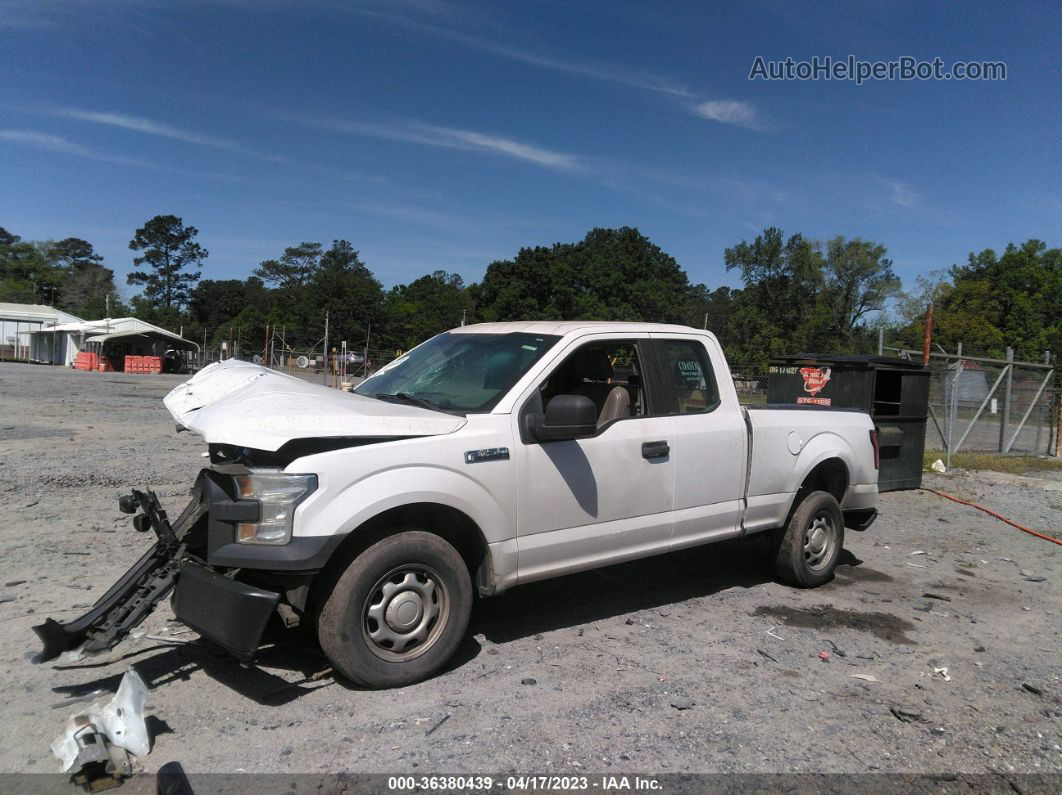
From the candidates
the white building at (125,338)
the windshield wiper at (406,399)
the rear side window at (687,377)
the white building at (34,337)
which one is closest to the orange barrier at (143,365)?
the white building at (125,338)

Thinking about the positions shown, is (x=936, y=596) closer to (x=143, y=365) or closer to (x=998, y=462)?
(x=998, y=462)

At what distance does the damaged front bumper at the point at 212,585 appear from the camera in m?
3.40

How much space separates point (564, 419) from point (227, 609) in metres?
1.96

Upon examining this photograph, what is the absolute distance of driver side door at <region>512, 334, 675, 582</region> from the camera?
4.29 m

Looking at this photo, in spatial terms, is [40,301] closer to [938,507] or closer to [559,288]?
[559,288]

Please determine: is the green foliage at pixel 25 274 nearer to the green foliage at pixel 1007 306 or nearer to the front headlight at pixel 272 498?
the green foliage at pixel 1007 306

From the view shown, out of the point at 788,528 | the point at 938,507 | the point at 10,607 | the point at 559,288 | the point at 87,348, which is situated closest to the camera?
the point at 10,607

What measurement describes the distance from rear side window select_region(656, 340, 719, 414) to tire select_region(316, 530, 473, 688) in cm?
200

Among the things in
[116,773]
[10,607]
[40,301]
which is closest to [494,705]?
[116,773]

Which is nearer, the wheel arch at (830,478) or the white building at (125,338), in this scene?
the wheel arch at (830,478)

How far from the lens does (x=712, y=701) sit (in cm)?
394

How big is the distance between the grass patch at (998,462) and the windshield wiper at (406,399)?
11482 mm

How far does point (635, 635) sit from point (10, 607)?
4.02m

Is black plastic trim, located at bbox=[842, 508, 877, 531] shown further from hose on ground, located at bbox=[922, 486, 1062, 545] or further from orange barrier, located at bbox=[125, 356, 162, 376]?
orange barrier, located at bbox=[125, 356, 162, 376]
